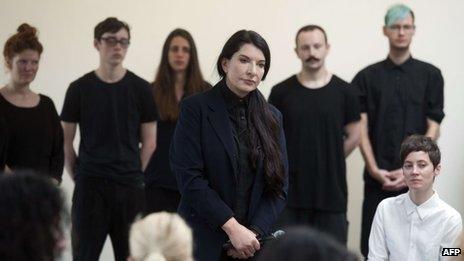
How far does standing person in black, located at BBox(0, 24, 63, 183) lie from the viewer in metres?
4.00

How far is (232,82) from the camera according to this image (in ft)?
10.3

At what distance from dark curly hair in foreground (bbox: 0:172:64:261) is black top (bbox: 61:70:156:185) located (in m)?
2.38

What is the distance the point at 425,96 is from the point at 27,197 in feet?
10.6

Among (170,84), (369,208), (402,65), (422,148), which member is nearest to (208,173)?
(422,148)

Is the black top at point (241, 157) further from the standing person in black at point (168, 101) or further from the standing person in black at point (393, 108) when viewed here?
the standing person in black at point (393, 108)

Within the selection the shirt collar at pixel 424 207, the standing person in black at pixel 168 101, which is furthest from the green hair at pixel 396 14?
the shirt collar at pixel 424 207

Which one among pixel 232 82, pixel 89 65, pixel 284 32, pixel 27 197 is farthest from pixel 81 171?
pixel 27 197

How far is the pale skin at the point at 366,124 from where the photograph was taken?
4535 millimetres

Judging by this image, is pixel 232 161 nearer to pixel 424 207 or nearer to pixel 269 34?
pixel 424 207

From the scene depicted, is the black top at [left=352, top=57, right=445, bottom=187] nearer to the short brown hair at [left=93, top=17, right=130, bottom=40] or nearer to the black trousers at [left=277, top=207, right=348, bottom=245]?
the black trousers at [left=277, top=207, right=348, bottom=245]

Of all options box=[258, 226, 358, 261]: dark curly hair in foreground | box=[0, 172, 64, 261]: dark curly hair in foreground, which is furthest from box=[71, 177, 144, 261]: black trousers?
box=[258, 226, 358, 261]: dark curly hair in foreground

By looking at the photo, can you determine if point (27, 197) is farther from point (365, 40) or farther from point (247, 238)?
point (365, 40)

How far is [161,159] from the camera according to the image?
14.7 feet

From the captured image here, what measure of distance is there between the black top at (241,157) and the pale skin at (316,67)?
149 centimetres
